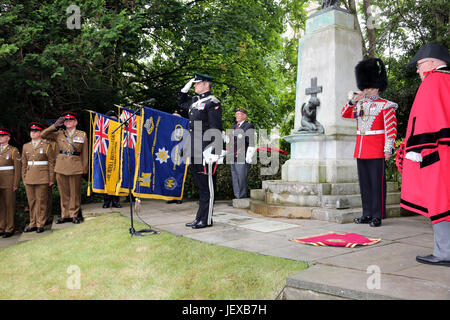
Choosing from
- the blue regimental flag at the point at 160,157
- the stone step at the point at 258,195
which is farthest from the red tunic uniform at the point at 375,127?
the blue regimental flag at the point at 160,157

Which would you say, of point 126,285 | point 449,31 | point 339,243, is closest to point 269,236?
point 339,243

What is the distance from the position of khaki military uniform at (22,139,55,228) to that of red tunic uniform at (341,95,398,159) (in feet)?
19.4

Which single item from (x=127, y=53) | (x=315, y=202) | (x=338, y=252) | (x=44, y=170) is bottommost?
(x=338, y=252)

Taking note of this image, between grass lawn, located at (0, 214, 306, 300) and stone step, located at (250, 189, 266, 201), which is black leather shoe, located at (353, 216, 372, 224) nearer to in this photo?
stone step, located at (250, 189, 266, 201)

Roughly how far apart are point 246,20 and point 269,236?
8.31 m

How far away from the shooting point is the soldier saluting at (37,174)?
752 cm

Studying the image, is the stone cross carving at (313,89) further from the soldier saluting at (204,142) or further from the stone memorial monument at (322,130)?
the soldier saluting at (204,142)

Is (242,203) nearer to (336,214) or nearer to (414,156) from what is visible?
(336,214)

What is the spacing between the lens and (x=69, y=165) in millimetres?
7551

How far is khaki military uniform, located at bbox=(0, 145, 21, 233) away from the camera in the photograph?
777 cm

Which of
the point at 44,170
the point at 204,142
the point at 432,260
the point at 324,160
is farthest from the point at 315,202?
the point at 44,170

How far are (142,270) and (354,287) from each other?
2.09 metres

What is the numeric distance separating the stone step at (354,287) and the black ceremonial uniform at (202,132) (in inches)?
107

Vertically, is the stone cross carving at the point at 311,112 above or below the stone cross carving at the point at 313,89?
below
